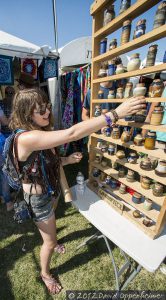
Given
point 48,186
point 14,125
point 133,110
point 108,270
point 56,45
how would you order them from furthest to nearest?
point 56,45 → point 108,270 → point 48,186 → point 14,125 → point 133,110

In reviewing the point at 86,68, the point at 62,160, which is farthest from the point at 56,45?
the point at 62,160

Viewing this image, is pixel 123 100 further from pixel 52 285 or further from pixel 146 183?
pixel 52 285

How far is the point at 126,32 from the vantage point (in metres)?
1.16

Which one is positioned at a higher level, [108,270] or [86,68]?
[86,68]

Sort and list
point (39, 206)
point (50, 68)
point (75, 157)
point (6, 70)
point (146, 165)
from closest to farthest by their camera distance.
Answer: point (146, 165) → point (39, 206) → point (75, 157) → point (6, 70) → point (50, 68)

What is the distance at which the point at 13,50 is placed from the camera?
3.31 metres

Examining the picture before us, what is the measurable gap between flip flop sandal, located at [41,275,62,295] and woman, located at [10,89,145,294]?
8.5 inches

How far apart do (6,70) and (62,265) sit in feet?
11.2

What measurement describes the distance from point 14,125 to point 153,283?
2.14 meters

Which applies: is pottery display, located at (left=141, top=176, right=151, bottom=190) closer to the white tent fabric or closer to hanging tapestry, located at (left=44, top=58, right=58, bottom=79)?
hanging tapestry, located at (left=44, top=58, right=58, bottom=79)

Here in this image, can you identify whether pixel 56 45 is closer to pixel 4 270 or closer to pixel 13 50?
pixel 13 50

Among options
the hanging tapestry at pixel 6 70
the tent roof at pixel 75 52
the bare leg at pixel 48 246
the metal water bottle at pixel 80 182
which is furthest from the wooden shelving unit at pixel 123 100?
the tent roof at pixel 75 52

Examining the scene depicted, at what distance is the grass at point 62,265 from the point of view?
1.79 m

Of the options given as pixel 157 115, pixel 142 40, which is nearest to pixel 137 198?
pixel 157 115
